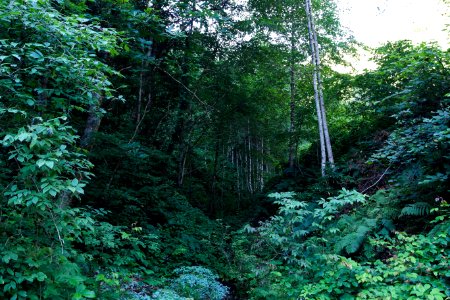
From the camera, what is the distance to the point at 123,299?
385 centimetres

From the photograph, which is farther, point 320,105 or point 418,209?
point 320,105

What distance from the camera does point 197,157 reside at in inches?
617

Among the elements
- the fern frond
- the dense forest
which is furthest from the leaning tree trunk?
the fern frond

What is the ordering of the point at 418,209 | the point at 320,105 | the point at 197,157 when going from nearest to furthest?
1. the point at 418,209
2. the point at 320,105
3. the point at 197,157

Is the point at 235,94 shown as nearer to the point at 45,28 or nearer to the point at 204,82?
the point at 204,82

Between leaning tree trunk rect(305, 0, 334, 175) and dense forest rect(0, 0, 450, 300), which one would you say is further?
leaning tree trunk rect(305, 0, 334, 175)

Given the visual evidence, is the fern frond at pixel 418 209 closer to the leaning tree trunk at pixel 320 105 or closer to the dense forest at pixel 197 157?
the dense forest at pixel 197 157

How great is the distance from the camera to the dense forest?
274 centimetres

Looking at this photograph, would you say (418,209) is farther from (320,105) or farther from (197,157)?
(197,157)

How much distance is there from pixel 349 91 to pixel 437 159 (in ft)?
18.4

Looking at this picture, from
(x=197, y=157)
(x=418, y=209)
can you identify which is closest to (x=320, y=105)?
(x=418, y=209)

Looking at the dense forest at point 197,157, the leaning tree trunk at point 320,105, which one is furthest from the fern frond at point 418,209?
the leaning tree trunk at point 320,105

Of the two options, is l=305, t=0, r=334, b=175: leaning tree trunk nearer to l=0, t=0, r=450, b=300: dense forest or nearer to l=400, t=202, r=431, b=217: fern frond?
l=0, t=0, r=450, b=300: dense forest

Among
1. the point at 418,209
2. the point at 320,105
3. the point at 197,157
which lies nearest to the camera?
the point at 418,209
